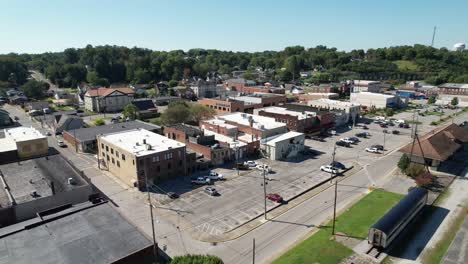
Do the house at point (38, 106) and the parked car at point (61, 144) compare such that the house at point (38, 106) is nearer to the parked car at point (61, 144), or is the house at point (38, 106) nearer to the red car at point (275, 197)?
the parked car at point (61, 144)

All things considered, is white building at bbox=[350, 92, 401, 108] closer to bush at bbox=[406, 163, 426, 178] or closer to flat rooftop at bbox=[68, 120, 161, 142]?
bush at bbox=[406, 163, 426, 178]

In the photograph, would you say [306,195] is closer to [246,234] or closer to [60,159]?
[246,234]

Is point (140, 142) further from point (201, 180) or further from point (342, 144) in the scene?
point (342, 144)

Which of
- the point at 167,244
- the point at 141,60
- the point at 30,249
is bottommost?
the point at 167,244

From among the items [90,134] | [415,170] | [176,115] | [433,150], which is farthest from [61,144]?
[433,150]

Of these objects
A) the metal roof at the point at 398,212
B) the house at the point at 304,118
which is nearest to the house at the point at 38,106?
the house at the point at 304,118

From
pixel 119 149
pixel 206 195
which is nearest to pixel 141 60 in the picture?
pixel 119 149

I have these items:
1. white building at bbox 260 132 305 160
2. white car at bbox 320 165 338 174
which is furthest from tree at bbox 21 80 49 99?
white car at bbox 320 165 338 174
